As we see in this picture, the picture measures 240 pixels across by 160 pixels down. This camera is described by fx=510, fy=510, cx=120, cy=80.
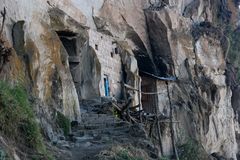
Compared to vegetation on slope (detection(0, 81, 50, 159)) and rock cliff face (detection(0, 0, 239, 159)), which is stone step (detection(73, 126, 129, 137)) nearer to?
rock cliff face (detection(0, 0, 239, 159))

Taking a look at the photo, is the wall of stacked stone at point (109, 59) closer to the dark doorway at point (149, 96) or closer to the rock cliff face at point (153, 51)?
the rock cliff face at point (153, 51)

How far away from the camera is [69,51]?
52.8ft

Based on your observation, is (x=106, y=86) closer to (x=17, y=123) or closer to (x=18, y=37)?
(x=18, y=37)

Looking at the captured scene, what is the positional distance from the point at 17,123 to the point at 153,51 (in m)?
12.9

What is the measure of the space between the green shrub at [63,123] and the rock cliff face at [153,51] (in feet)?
0.77

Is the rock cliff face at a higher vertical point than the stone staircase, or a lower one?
higher

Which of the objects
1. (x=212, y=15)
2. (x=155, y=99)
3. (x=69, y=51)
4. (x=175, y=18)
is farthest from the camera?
(x=212, y=15)

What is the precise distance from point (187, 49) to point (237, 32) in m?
6.25

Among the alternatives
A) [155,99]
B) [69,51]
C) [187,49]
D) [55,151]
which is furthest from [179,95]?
[55,151]

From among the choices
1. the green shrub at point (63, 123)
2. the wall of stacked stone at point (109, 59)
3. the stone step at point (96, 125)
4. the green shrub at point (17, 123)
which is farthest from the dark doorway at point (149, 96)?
the green shrub at point (17, 123)

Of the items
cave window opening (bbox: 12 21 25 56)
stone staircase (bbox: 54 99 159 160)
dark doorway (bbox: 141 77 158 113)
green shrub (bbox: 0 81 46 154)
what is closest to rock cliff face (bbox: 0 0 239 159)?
cave window opening (bbox: 12 21 25 56)

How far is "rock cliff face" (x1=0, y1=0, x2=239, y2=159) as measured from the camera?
12445 mm

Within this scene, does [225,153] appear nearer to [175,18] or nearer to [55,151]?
[175,18]

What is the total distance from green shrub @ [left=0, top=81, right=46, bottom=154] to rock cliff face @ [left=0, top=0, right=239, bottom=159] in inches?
96.2
